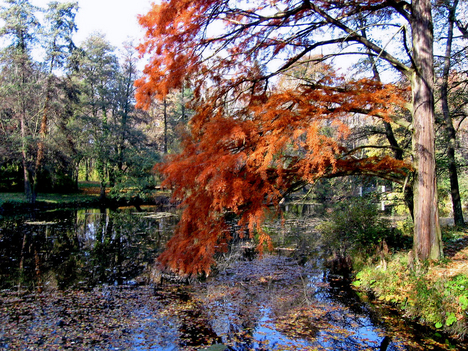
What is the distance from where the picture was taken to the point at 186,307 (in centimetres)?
658

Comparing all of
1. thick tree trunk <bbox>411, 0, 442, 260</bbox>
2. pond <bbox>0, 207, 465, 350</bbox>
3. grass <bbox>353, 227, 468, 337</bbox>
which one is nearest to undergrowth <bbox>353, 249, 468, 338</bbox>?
grass <bbox>353, 227, 468, 337</bbox>

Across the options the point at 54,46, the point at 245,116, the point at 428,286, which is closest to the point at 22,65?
the point at 54,46

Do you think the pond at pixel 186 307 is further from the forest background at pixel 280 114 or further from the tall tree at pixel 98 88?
the tall tree at pixel 98 88

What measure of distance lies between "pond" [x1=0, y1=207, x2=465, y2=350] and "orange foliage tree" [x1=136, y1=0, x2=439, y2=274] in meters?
1.11

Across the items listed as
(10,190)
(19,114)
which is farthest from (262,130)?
(10,190)

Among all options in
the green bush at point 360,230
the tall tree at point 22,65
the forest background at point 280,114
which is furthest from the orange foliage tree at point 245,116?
the tall tree at point 22,65

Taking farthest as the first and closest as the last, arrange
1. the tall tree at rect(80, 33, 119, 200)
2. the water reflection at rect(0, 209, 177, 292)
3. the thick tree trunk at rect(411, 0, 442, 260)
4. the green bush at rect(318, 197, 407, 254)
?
the tall tree at rect(80, 33, 119, 200) < the green bush at rect(318, 197, 407, 254) < the water reflection at rect(0, 209, 177, 292) < the thick tree trunk at rect(411, 0, 442, 260)

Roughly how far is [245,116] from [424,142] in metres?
3.34

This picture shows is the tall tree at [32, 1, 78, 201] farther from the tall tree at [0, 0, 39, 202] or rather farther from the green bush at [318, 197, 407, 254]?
the green bush at [318, 197, 407, 254]

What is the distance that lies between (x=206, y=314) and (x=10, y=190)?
2647 cm

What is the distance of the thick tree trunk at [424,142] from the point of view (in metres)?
6.30

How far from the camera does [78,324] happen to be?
5801 mm

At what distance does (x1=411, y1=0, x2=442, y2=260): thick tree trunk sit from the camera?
6.30 meters

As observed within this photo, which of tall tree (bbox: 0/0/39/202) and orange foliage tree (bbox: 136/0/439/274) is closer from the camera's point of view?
orange foliage tree (bbox: 136/0/439/274)
